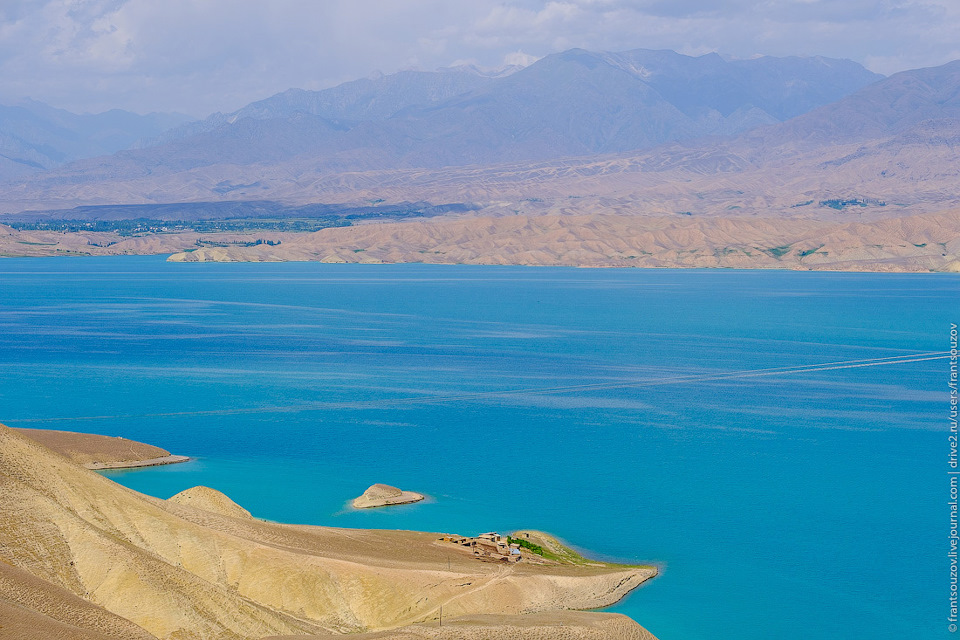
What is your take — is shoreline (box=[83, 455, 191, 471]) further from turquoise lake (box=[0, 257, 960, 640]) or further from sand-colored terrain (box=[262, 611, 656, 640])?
sand-colored terrain (box=[262, 611, 656, 640])

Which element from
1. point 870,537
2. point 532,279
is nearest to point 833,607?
point 870,537

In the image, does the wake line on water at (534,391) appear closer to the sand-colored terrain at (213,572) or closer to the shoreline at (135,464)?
the shoreline at (135,464)

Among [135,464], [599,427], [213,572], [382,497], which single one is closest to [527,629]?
[213,572]

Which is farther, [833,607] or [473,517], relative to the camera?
[473,517]

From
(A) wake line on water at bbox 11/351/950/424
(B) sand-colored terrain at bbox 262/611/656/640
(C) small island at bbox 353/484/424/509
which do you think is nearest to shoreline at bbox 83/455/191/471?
(A) wake line on water at bbox 11/351/950/424

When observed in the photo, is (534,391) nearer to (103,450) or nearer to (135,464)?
(135,464)

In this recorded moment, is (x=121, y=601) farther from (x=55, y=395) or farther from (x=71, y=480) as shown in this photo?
(x=55, y=395)

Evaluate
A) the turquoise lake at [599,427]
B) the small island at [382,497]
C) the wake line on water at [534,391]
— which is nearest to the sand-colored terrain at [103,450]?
the turquoise lake at [599,427]
